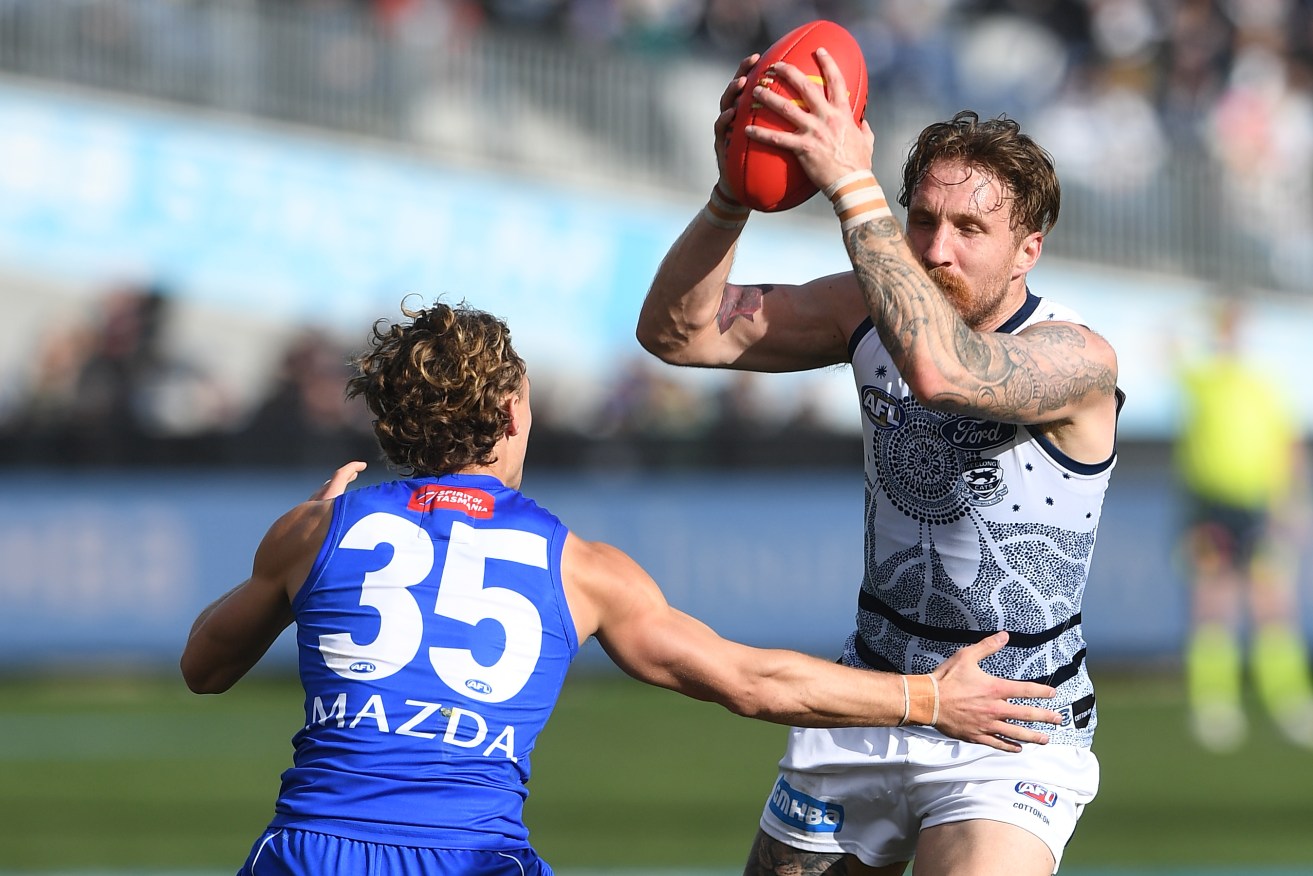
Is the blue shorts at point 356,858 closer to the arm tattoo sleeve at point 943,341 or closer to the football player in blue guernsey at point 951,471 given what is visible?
the football player in blue guernsey at point 951,471

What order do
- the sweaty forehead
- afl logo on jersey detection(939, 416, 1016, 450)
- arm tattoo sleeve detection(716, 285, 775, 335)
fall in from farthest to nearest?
arm tattoo sleeve detection(716, 285, 775, 335), afl logo on jersey detection(939, 416, 1016, 450), the sweaty forehead

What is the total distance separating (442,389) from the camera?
403 cm

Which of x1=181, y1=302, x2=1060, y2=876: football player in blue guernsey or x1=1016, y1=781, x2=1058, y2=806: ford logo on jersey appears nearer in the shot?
x1=181, y1=302, x2=1060, y2=876: football player in blue guernsey

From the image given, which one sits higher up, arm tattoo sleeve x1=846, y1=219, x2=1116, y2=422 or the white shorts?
arm tattoo sleeve x1=846, y1=219, x2=1116, y2=422

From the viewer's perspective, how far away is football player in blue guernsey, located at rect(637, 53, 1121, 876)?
4.34 m

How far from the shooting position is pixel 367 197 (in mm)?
17234

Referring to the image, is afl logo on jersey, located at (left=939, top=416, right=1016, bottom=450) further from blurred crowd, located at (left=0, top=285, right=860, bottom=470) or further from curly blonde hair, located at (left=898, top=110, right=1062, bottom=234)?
blurred crowd, located at (left=0, top=285, right=860, bottom=470)

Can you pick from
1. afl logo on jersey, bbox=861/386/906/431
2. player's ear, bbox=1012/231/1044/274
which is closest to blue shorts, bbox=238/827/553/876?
afl logo on jersey, bbox=861/386/906/431

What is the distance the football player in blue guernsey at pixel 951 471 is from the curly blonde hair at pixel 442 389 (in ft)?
2.80

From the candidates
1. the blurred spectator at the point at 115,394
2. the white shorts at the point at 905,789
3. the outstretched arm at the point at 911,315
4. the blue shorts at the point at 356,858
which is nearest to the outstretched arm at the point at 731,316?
the outstretched arm at the point at 911,315

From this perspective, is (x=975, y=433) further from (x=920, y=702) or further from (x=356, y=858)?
(x=356, y=858)

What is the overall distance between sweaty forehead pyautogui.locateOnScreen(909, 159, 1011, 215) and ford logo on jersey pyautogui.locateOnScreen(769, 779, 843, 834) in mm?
1641

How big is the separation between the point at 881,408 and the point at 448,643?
151 cm

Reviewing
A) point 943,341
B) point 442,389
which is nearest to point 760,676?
point 943,341
